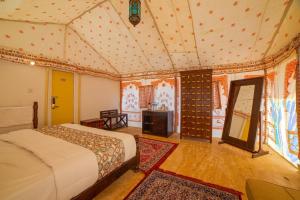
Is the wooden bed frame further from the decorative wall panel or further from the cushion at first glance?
the decorative wall panel

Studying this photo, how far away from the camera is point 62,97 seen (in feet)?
15.2

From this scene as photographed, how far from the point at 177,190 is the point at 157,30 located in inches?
140

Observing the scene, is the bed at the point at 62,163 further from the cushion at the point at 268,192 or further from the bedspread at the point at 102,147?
the cushion at the point at 268,192

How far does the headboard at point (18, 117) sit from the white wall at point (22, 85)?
0.52ft

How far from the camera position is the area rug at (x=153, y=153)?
9.66 feet

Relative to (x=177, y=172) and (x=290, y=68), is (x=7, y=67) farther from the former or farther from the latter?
(x=290, y=68)

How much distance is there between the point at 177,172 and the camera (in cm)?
269

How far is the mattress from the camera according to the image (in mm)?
1254

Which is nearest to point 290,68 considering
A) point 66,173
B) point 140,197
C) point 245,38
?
point 245,38

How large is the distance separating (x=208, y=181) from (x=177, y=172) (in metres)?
0.56

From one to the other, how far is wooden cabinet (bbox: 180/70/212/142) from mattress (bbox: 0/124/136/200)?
11.9 ft

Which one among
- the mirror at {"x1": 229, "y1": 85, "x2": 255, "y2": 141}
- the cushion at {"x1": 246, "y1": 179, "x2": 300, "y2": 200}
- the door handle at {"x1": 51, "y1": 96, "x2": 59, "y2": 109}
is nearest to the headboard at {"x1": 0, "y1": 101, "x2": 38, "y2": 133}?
the door handle at {"x1": 51, "y1": 96, "x2": 59, "y2": 109}

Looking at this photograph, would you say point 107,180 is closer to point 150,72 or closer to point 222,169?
point 222,169

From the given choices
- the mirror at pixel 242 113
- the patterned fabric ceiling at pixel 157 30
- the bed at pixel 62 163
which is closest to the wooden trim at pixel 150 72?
the patterned fabric ceiling at pixel 157 30
